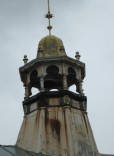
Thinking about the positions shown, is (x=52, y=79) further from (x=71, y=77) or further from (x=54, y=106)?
(x=54, y=106)

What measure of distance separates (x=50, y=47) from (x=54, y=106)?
4.75 meters

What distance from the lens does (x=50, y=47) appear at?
35500 millimetres

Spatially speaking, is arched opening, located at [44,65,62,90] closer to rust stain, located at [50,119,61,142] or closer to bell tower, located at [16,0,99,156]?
bell tower, located at [16,0,99,156]

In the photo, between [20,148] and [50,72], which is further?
[50,72]

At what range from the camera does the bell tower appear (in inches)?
1209

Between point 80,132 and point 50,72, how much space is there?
5.64m

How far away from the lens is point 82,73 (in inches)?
1400

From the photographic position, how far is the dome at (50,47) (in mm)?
34781

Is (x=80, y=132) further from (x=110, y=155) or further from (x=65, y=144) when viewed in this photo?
(x=110, y=155)

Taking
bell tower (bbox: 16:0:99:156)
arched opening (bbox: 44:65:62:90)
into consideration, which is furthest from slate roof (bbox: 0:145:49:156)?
arched opening (bbox: 44:65:62:90)

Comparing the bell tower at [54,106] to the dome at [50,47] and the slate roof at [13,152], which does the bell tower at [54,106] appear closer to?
the dome at [50,47]

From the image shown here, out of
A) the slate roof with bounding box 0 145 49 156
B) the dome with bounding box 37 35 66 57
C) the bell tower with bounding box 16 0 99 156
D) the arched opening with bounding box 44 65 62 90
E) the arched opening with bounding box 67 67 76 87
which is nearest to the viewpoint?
the slate roof with bounding box 0 145 49 156

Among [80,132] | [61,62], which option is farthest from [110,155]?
[61,62]

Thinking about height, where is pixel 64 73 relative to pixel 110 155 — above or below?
above
